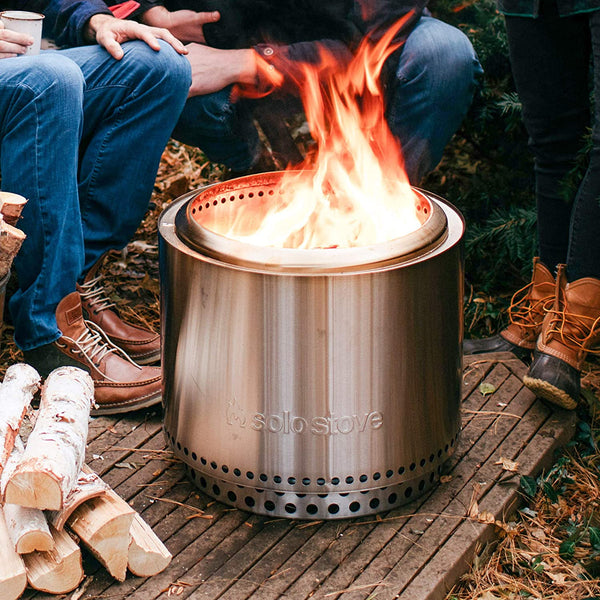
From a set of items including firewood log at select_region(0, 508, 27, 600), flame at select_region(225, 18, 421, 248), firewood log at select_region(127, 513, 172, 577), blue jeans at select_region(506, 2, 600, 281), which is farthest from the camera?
blue jeans at select_region(506, 2, 600, 281)

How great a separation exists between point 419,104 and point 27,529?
6.73 feet

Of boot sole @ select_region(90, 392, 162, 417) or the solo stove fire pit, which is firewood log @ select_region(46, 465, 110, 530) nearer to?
the solo stove fire pit

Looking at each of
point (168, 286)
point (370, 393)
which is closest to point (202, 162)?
point (168, 286)

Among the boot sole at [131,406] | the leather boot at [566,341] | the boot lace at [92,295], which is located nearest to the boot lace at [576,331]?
the leather boot at [566,341]

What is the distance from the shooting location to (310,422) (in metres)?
1.99

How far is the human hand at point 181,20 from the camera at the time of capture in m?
3.14

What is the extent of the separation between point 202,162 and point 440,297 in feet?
9.27

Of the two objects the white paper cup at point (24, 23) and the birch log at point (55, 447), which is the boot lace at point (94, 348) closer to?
the birch log at point (55, 447)

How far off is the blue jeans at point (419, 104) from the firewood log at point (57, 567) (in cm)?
176

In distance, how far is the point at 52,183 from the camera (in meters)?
2.45

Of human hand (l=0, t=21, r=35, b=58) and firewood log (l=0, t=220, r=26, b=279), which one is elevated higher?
human hand (l=0, t=21, r=35, b=58)

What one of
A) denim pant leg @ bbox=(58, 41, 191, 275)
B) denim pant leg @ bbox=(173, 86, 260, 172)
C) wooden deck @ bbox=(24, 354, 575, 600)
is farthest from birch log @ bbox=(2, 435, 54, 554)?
denim pant leg @ bbox=(173, 86, 260, 172)

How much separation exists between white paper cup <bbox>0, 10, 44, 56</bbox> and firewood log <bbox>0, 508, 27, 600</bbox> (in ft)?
4.87

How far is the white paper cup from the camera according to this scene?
2531 millimetres
